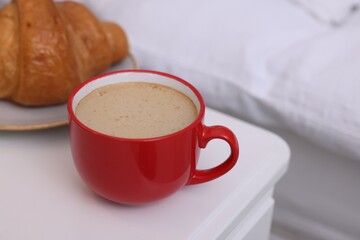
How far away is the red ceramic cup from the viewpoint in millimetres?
380

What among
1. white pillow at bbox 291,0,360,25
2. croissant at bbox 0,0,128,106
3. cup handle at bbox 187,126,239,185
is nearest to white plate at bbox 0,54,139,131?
croissant at bbox 0,0,128,106

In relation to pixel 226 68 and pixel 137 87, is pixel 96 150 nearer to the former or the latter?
pixel 137 87

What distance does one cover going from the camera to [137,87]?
17.6 inches

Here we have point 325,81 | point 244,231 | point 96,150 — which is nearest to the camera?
point 96,150

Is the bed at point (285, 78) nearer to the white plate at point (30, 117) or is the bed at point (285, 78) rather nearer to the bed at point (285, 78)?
the bed at point (285, 78)

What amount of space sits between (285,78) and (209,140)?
29 cm

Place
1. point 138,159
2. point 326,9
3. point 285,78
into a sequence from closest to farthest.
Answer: point 138,159 < point 285,78 < point 326,9

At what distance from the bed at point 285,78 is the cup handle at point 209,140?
0.25 m

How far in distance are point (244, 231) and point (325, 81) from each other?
25 centimetres

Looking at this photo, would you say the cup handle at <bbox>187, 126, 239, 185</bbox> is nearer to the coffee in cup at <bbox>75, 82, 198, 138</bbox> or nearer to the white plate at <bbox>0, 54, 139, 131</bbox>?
the coffee in cup at <bbox>75, 82, 198, 138</bbox>

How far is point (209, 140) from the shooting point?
1.35 ft

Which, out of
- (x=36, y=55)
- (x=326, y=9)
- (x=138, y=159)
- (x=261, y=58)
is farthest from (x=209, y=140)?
(x=326, y=9)

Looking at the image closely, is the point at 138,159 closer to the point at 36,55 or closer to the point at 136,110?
the point at 136,110

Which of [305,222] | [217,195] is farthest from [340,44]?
[217,195]
